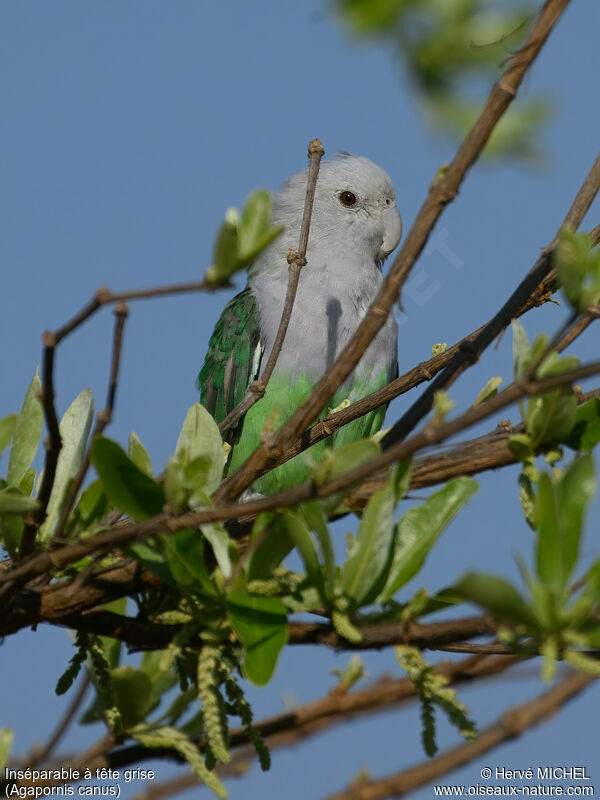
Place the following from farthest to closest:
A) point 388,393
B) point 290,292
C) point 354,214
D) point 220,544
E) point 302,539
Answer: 1. point 354,214
2. point 388,393
3. point 290,292
4. point 220,544
5. point 302,539

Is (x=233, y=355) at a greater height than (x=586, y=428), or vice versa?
(x=233, y=355)

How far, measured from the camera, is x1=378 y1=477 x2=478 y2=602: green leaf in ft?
4.73

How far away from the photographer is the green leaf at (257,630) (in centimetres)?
141

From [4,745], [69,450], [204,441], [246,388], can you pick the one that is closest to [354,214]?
[246,388]

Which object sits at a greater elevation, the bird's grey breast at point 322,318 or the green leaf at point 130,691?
the bird's grey breast at point 322,318

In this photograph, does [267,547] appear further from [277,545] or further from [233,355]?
[233,355]

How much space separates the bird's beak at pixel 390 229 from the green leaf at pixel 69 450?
3.30 metres

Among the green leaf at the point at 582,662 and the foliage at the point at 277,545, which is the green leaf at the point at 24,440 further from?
the green leaf at the point at 582,662

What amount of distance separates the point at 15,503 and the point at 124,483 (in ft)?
0.63

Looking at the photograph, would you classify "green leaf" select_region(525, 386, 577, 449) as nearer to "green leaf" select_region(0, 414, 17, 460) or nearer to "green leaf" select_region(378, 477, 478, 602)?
"green leaf" select_region(378, 477, 478, 602)

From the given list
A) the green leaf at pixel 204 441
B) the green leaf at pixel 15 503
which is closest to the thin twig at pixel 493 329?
the green leaf at pixel 204 441

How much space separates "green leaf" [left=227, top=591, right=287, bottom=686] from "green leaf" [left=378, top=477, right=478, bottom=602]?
8.0 inches

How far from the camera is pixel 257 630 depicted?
1420mm

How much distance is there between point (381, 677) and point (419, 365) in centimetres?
85
